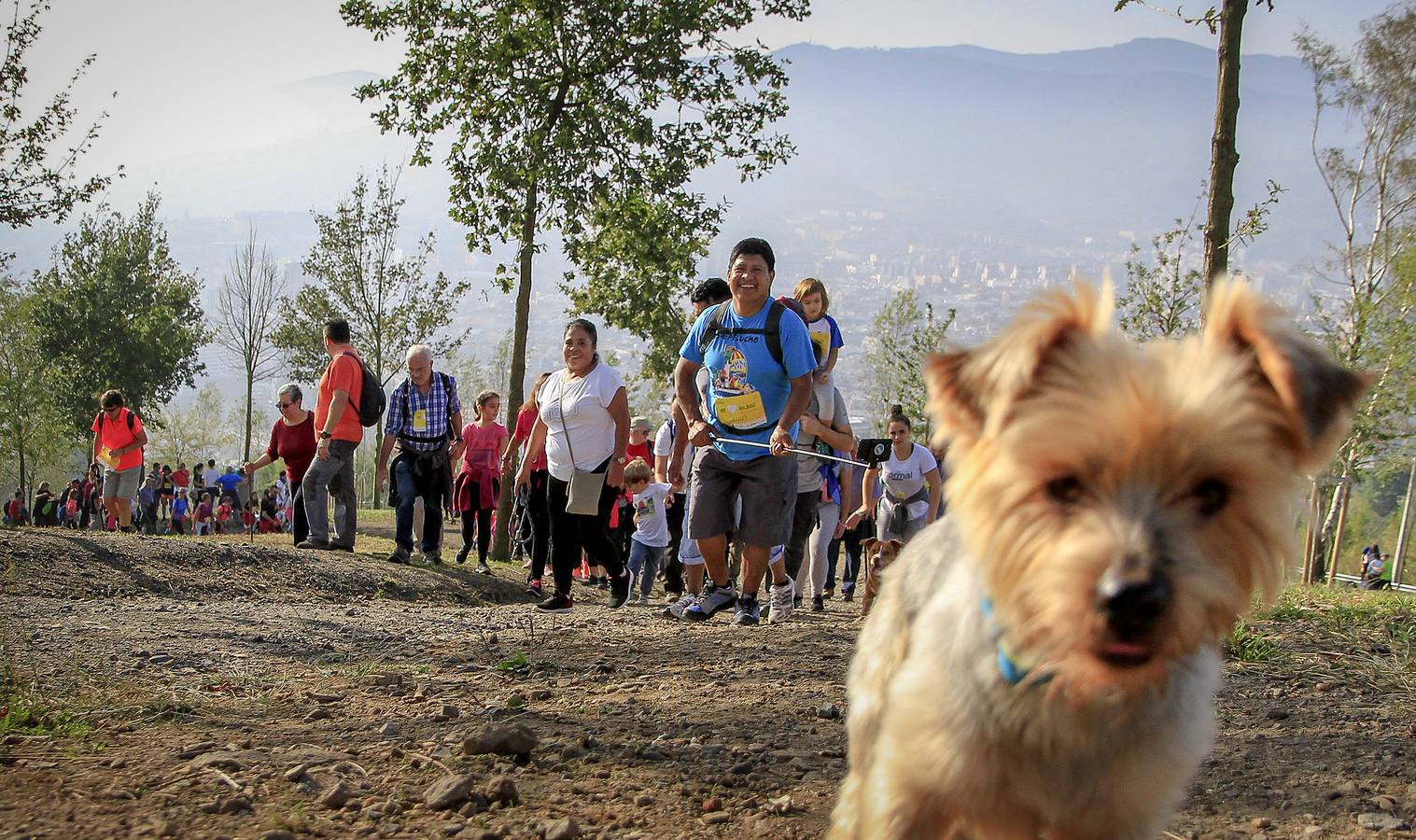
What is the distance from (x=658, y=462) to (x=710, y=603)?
4.37m

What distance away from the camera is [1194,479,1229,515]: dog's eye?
87.5 inches

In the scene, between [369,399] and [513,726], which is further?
[369,399]

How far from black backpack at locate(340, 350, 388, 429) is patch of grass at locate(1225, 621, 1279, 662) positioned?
954 centimetres

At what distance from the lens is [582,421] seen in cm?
977

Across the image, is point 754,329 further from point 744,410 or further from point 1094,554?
point 1094,554

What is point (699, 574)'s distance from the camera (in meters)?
11.3

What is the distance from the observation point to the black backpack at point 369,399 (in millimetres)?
13422

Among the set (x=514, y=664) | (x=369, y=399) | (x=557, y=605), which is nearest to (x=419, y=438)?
(x=369, y=399)

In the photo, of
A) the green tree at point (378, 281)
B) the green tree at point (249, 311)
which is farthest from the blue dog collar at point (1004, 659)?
the green tree at point (249, 311)

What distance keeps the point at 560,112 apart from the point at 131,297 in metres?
37.3

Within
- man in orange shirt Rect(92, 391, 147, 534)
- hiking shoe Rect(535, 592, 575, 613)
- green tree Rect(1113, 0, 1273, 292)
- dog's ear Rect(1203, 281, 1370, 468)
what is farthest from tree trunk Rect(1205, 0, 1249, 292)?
man in orange shirt Rect(92, 391, 147, 534)

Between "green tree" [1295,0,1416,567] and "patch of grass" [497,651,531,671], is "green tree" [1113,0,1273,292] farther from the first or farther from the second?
"green tree" [1295,0,1416,567]

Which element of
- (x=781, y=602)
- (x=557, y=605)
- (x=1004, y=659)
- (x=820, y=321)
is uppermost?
(x=820, y=321)

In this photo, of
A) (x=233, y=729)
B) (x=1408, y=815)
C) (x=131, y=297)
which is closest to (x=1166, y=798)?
(x=1408, y=815)
